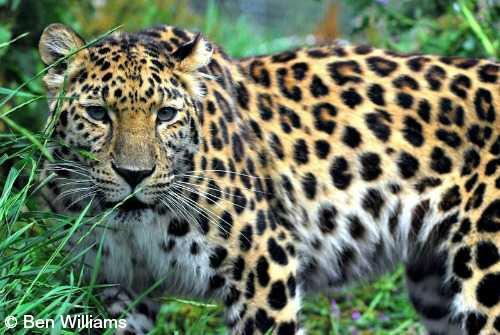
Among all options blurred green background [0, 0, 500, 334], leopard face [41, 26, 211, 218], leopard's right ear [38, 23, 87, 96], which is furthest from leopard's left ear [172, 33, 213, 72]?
blurred green background [0, 0, 500, 334]

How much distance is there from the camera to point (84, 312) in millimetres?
5035

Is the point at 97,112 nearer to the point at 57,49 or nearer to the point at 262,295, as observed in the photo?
the point at 57,49

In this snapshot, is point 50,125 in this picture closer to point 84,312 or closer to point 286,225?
point 84,312

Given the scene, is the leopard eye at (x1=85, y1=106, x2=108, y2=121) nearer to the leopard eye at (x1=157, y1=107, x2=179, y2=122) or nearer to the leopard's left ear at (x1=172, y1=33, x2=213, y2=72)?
the leopard eye at (x1=157, y1=107, x2=179, y2=122)

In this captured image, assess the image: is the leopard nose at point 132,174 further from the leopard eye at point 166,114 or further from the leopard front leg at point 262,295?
the leopard front leg at point 262,295

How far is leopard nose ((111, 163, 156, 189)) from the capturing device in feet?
16.4

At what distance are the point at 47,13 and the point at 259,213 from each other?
149 inches

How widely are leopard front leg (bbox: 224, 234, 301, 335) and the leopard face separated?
0.63 meters

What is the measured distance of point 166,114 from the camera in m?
5.23

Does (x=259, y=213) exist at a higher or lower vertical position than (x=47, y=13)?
lower

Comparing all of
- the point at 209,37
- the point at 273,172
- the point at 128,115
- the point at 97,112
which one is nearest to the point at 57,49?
the point at 97,112

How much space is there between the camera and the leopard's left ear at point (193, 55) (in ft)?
17.7

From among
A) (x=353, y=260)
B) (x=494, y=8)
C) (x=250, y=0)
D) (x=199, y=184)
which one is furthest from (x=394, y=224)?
(x=250, y=0)

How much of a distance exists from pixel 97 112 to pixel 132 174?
40 cm
